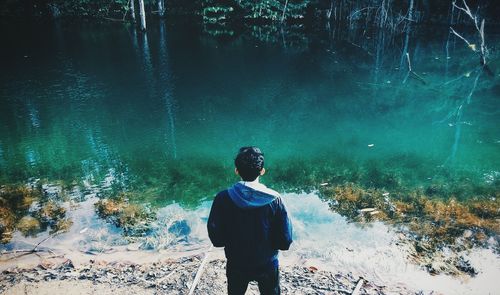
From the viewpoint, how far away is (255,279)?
10.4ft

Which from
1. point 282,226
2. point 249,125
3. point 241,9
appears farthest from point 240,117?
A: point 241,9

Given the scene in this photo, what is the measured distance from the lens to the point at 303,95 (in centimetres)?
1582

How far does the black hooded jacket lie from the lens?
2869 millimetres

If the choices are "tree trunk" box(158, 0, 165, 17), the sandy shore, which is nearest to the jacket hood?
the sandy shore

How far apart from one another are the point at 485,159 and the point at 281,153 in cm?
595

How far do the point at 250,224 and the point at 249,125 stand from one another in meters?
9.87

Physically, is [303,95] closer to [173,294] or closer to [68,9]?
[173,294]

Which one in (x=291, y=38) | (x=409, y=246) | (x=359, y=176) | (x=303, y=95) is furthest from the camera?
(x=291, y=38)

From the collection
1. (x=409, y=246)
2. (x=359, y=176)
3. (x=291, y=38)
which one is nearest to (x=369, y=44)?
(x=291, y=38)

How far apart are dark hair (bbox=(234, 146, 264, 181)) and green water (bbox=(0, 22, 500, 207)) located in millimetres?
5506

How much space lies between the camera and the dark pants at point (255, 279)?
3.13 metres

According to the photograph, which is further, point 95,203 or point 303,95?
point 303,95

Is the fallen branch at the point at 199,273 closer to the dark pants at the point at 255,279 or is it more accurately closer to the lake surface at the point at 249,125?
the lake surface at the point at 249,125

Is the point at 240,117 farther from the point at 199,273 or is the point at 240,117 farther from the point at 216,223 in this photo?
the point at 216,223
